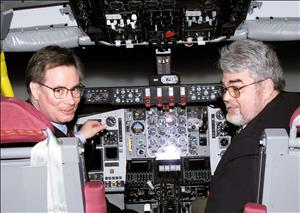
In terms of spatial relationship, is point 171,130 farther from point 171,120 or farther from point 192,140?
point 192,140

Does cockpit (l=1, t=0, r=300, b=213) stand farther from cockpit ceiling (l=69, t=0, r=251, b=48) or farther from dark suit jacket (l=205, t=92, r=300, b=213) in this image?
dark suit jacket (l=205, t=92, r=300, b=213)

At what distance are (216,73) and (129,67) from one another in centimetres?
81

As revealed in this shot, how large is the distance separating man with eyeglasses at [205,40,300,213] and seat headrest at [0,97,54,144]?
925mm

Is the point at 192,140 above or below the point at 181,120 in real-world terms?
below

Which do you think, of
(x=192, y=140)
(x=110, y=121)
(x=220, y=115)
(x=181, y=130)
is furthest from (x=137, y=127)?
(x=220, y=115)

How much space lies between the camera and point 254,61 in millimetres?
2527

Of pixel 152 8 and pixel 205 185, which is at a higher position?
pixel 152 8

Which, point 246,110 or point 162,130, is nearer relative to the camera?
point 246,110

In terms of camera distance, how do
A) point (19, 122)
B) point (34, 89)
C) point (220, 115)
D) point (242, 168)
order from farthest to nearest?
point (220, 115), point (34, 89), point (242, 168), point (19, 122)

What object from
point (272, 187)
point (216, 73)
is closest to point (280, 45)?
point (216, 73)

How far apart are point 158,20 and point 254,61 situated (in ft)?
2.43

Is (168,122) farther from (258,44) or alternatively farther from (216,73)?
(258,44)

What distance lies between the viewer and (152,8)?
110 inches

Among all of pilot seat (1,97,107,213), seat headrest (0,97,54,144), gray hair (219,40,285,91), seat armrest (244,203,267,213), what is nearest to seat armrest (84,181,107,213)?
pilot seat (1,97,107,213)
